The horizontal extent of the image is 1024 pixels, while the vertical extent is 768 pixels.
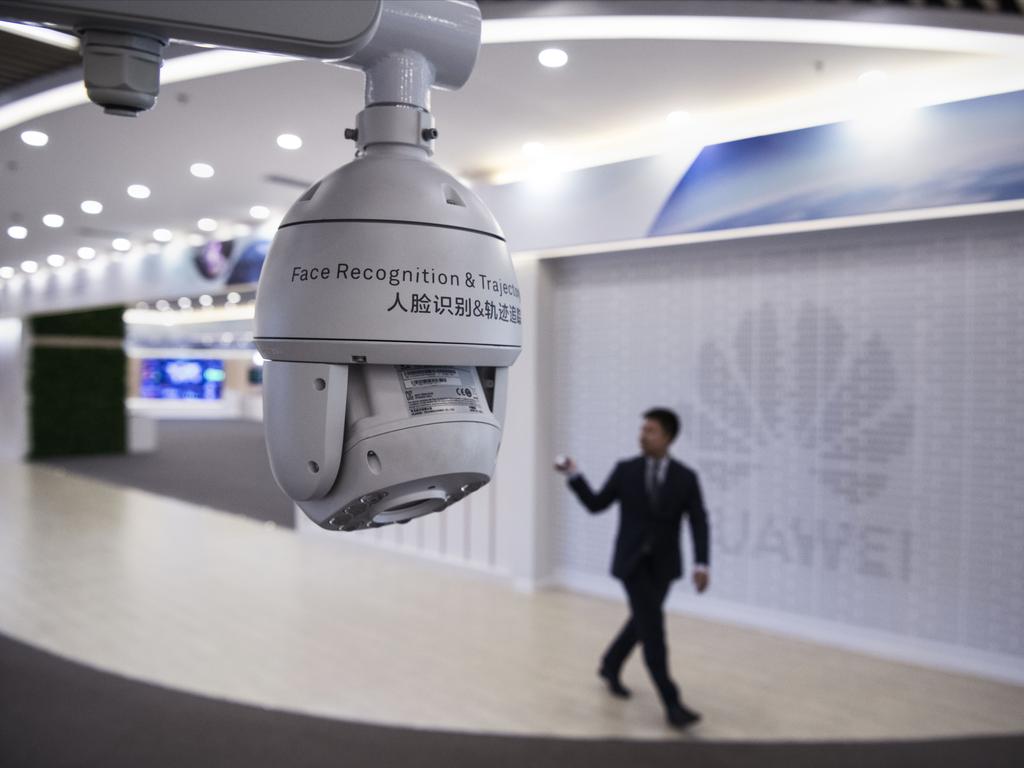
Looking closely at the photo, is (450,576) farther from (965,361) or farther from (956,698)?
(965,361)

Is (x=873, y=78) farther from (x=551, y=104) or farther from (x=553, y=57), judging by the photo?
(x=553, y=57)

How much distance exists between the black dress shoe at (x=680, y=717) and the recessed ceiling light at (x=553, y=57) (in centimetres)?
313

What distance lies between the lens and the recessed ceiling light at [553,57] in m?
3.31

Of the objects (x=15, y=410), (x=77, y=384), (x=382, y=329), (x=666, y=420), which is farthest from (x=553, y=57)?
(x=77, y=384)

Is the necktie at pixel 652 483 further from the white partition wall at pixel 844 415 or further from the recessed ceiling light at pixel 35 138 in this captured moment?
the recessed ceiling light at pixel 35 138

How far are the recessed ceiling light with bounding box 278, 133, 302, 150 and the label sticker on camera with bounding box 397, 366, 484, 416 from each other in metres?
2.97

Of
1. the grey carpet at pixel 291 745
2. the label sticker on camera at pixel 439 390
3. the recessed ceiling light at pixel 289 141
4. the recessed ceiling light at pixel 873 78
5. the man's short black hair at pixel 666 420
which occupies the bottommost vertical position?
the grey carpet at pixel 291 745

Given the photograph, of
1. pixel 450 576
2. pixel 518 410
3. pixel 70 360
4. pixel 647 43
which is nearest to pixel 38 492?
pixel 70 360

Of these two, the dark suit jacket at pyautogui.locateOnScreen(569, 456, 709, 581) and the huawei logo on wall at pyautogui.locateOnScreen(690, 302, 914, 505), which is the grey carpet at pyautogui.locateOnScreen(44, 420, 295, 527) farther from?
the dark suit jacket at pyautogui.locateOnScreen(569, 456, 709, 581)

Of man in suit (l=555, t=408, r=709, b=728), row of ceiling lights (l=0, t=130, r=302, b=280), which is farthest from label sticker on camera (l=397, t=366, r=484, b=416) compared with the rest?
man in suit (l=555, t=408, r=709, b=728)

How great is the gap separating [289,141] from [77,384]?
14.0 metres

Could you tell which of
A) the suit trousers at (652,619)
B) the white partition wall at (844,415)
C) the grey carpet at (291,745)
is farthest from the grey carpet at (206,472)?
the suit trousers at (652,619)

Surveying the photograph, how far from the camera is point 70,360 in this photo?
15289 mm

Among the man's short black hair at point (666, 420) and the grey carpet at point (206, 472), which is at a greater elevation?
the man's short black hair at point (666, 420)
